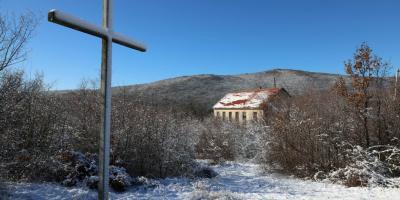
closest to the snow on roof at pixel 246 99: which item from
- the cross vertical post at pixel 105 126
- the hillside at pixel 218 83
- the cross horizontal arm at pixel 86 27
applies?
the hillside at pixel 218 83

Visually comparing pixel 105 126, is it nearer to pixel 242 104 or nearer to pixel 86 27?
pixel 86 27

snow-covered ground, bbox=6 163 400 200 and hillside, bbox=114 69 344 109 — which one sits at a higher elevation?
hillside, bbox=114 69 344 109

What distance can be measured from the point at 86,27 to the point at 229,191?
21.2 ft

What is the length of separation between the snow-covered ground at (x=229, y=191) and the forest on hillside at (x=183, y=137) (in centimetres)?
60

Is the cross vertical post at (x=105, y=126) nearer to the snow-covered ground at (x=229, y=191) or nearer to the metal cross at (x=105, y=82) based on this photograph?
the metal cross at (x=105, y=82)

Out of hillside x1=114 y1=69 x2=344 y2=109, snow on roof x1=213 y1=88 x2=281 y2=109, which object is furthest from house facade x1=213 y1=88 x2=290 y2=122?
hillside x1=114 y1=69 x2=344 y2=109

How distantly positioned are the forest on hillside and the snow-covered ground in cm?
60

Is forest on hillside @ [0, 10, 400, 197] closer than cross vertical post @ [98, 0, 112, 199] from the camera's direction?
No

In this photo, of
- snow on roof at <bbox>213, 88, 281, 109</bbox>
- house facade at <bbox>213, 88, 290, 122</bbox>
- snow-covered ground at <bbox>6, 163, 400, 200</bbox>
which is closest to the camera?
snow-covered ground at <bbox>6, 163, 400, 200</bbox>

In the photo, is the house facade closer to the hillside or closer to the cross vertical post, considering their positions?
the hillside

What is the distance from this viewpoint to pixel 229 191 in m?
9.16

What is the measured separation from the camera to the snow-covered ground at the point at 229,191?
322 inches

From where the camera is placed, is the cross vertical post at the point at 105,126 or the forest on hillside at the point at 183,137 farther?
the forest on hillside at the point at 183,137

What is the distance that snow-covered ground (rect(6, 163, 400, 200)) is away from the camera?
8188 millimetres
